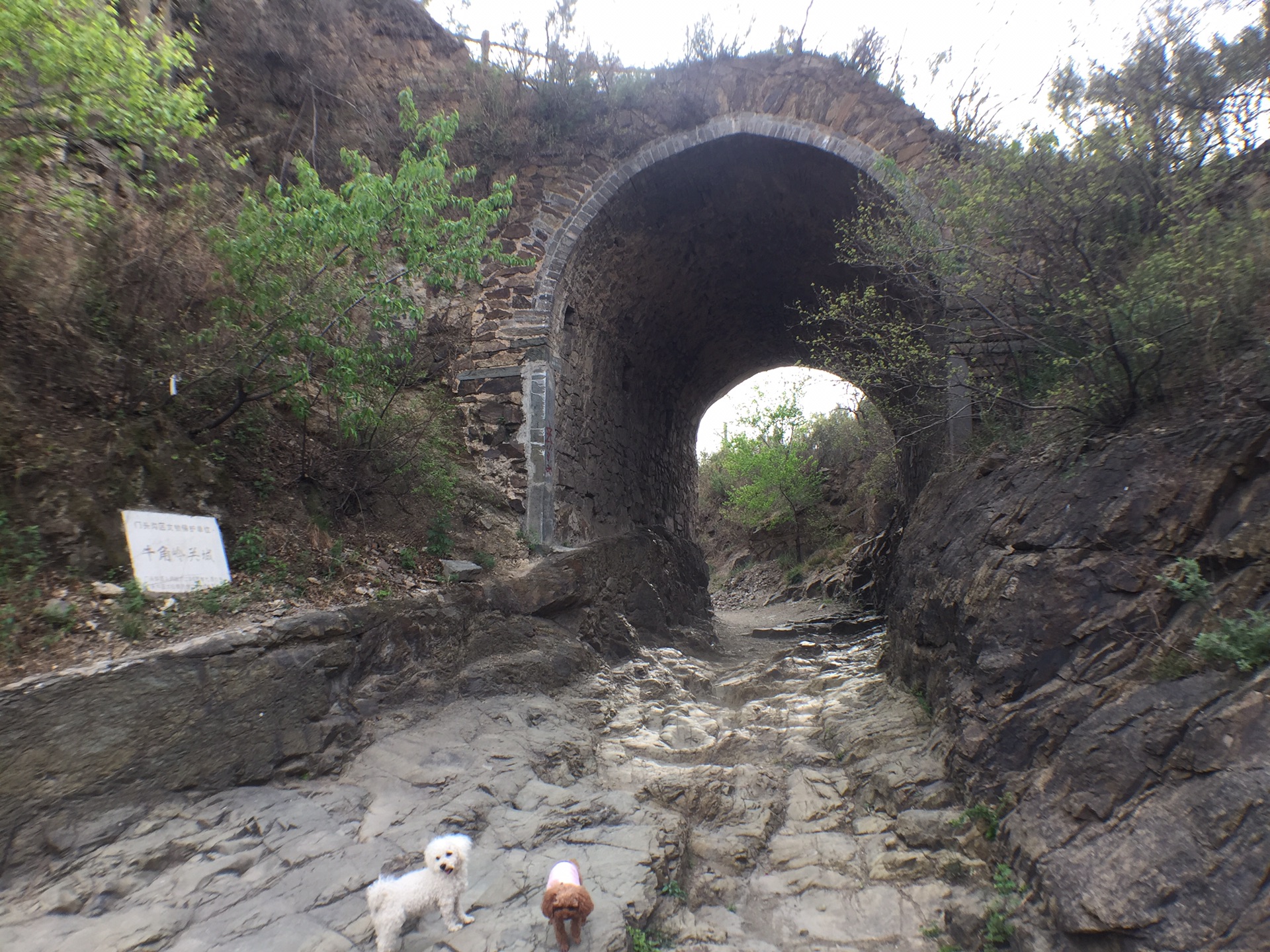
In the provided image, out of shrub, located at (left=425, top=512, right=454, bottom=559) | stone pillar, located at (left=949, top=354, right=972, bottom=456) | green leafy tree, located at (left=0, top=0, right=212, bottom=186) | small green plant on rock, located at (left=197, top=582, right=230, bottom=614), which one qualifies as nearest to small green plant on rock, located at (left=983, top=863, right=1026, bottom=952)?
stone pillar, located at (left=949, top=354, right=972, bottom=456)

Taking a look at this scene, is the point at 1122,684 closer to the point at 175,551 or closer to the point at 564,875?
the point at 564,875

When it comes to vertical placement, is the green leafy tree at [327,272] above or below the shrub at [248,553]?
above

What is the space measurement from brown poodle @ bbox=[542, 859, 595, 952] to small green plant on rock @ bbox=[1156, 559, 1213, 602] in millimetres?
3448

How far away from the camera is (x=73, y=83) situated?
161 inches

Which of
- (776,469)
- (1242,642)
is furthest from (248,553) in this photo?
(776,469)

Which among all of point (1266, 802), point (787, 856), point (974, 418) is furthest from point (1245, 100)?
point (787, 856)

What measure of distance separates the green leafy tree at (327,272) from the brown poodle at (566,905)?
391 centimetres

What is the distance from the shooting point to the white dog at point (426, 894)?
299 centimetres

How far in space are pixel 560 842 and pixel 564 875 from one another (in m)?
0.89

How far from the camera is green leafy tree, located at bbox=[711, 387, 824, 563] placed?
20.9 metres

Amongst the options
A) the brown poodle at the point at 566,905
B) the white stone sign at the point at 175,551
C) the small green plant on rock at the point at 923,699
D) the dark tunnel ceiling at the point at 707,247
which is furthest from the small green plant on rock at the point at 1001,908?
the dark tunnel ceiling at the point at 707,247

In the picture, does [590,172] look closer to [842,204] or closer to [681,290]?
[681,290]

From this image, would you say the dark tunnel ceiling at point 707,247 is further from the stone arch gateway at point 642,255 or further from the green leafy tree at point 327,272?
the green leafy tree at point 327,272

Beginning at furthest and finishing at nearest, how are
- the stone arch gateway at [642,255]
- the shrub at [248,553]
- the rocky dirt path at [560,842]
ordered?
1. the stone arch gateway at [642,255]
2. the shrub at [248,553]
3. the rocky dirt path at [560,842]
